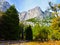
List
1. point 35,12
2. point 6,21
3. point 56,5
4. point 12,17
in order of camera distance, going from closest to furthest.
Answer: point 56,5 < point 6,21 < point 12,17 < point 35,12

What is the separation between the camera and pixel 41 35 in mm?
46031

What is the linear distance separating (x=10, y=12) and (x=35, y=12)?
520 ft

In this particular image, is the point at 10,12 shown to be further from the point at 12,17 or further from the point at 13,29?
the point at 13,29

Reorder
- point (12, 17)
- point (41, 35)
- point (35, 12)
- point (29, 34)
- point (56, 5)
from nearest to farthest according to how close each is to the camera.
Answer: point (56, 5)
point (12, 17)
point (29, 34)
point (41, 35)
point (35, 12)

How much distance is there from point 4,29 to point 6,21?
177 cm

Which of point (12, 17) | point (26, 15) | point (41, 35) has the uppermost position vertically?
point (26, 15)

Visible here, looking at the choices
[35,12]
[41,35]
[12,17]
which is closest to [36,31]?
[41,35]

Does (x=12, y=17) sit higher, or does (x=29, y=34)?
(x=12, y=17)

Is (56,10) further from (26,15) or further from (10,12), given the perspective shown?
(26,15)

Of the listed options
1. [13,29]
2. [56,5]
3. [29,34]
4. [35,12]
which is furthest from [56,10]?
[35,12]

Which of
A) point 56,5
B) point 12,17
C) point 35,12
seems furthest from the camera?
point 35,12

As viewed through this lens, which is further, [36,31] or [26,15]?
[26,15]

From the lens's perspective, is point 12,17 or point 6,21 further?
point 12,17

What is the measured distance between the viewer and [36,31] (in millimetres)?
47719
